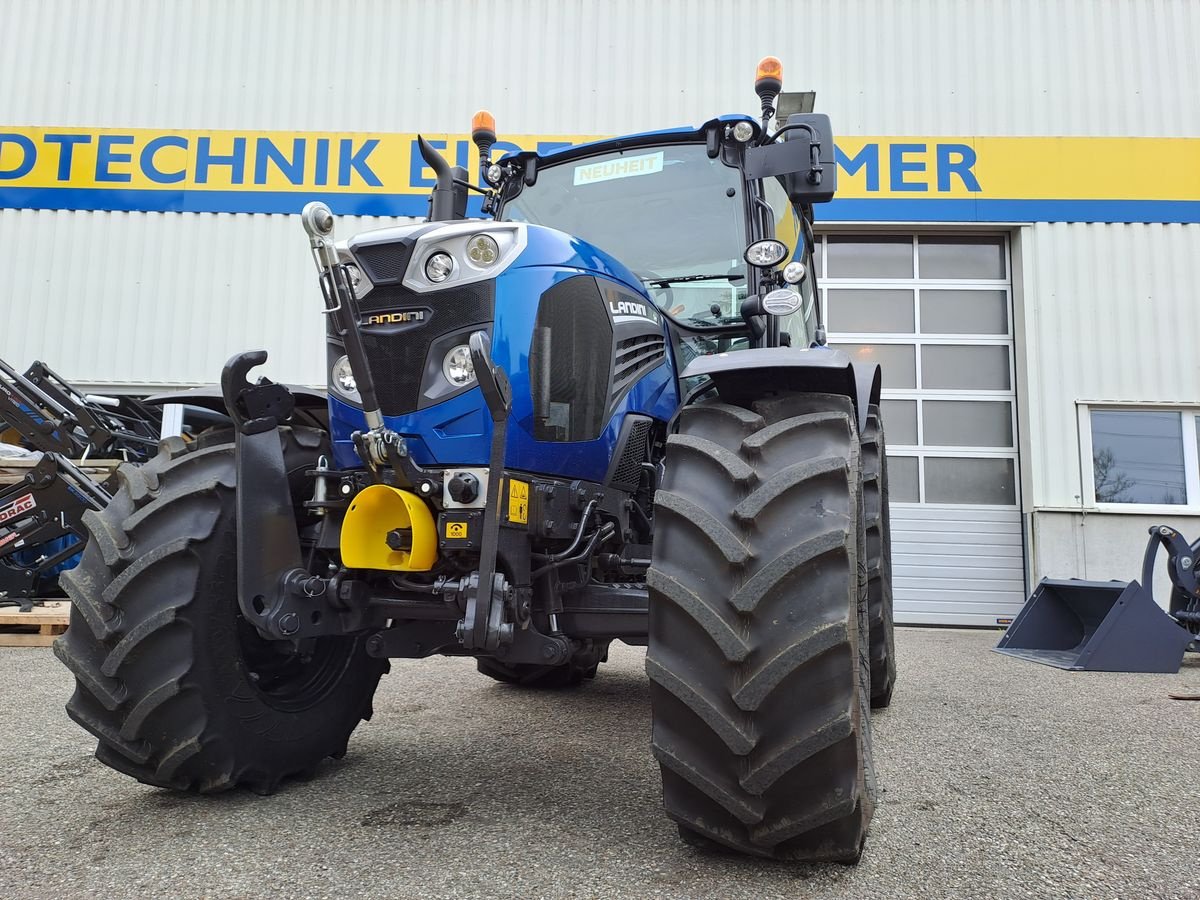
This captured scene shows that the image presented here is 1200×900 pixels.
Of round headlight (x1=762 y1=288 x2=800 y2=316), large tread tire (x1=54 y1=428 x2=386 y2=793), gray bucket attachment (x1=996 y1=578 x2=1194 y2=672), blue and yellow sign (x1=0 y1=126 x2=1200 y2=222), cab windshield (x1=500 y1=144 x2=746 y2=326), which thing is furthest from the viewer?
blue and yellow sign (x1=0 y1=126 x2=1200 y2=222)

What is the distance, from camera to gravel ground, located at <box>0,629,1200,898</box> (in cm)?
213

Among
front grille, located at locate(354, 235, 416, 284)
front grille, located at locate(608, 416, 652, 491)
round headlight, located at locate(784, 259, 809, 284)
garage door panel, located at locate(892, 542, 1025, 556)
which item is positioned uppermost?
round headlight, located at locate(784, 259, 809, 284)

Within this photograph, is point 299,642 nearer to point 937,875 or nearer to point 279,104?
point 937,875

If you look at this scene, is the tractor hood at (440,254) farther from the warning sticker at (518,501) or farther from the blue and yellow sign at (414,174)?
the blue and yellow sign at (414,174)

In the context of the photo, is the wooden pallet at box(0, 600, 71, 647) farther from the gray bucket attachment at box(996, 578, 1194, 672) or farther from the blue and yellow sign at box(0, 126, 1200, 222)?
the gray bucket attachment at box(996, 578, 1194, 672)

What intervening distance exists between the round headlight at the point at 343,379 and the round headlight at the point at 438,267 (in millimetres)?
368

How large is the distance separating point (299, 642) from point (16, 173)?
33.0ft

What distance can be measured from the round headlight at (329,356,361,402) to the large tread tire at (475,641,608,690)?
2.35 m

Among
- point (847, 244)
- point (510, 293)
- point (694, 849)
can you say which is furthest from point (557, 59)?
point (694, 849)

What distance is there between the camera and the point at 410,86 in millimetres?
10281

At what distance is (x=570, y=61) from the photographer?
10289 millimetres

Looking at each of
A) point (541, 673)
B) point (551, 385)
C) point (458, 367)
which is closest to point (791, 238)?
point (551, 385)

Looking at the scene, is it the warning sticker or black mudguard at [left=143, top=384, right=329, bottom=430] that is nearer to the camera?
the warning sticker

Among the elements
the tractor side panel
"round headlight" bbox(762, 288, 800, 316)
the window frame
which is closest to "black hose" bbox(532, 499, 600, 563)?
the tractor side panel
